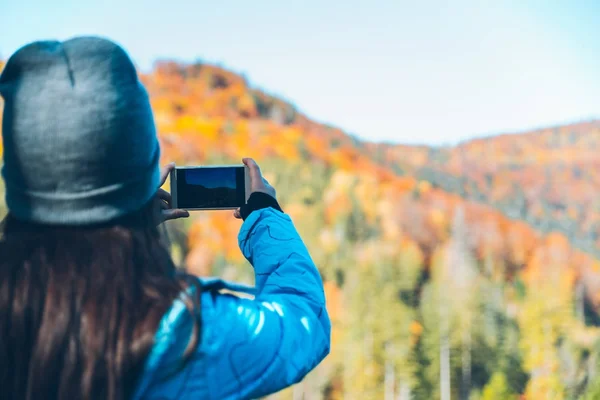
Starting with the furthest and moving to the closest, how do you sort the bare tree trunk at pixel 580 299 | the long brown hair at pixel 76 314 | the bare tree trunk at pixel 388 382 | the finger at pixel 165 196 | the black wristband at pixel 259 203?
1. the bare tree trunk at pixel 580 299
2. the bare tree trunk at pixel 388 382
3. the finger at pixel 165 196
4. the black wristband at pixel 259 203
5. the long brown hair at pixel 76 314

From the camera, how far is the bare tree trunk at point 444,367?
10375 millimetres

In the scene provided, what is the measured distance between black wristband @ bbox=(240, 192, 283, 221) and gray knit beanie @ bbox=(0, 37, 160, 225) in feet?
0.54

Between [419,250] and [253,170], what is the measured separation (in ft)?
43.2

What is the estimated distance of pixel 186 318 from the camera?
463 mm

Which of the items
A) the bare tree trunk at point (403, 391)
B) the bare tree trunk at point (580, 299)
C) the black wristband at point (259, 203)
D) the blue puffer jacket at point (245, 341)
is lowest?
the bare tree trunk at point (403, 391)

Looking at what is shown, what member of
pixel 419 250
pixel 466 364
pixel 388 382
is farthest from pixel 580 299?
pixel 388 382

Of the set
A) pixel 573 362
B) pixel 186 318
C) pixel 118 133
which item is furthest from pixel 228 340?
pixel 573 362

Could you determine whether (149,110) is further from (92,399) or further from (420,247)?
(420,247)

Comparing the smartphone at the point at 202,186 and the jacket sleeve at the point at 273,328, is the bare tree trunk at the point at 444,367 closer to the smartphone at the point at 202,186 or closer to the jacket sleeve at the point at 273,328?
the smartphone at the point at 202,186

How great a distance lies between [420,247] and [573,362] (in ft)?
13.4

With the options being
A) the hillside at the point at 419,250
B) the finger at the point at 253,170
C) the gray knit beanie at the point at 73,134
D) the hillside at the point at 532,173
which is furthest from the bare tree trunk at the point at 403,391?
the gray knit beanie at the point at 73,134

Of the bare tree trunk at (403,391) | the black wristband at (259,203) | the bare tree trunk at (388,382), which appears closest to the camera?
the black wristband at (259,203)

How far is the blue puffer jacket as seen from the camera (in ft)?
1.53

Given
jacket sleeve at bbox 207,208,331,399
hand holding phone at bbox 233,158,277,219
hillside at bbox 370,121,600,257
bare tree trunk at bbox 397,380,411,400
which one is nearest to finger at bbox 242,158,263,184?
hand holding phone at bbox 233,158,277,219
